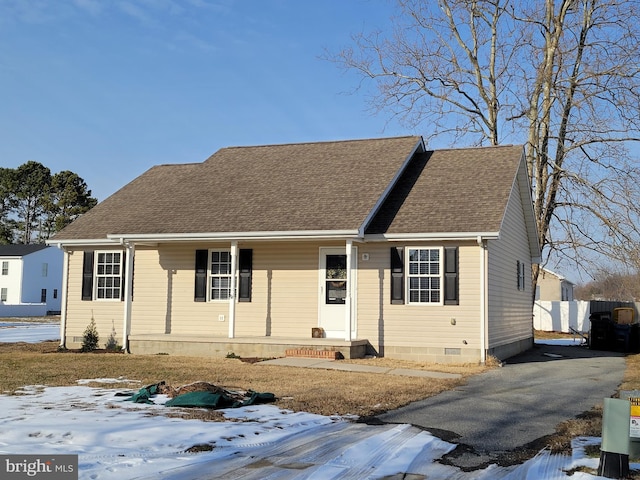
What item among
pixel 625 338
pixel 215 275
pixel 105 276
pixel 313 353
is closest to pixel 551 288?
pixel 625 338

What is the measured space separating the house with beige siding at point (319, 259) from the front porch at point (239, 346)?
0.11 feet

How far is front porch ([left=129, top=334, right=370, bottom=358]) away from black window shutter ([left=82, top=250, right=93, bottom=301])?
93.8 inches

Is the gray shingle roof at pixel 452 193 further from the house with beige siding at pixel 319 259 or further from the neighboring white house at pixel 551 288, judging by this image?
the neighboring white house at pixel 551 288

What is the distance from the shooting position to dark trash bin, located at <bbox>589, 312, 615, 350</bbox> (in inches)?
861

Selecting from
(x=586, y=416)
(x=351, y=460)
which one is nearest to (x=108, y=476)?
(x=351, y=460)

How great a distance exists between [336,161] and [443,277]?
5.53 m

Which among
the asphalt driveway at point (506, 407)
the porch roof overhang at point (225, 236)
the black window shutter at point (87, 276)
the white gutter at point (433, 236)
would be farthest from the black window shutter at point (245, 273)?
the asphalt driveway at point (506, 407)

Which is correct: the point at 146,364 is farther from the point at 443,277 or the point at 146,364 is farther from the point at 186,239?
the point at 443,277

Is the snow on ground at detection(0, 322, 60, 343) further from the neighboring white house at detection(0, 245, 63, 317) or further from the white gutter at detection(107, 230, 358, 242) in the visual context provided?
the neighboring white house at detection(0, 245, 63, 317)

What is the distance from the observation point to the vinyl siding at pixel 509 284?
1568 centimetres

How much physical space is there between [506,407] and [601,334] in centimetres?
1440

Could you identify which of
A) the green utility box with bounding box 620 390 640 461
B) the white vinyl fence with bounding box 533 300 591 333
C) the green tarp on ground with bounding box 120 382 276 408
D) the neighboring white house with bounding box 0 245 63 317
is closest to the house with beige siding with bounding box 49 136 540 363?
the green tarp on ground with bounding box 120 382 276 408

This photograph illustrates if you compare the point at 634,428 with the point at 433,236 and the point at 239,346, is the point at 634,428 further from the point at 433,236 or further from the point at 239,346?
the point at 239,346

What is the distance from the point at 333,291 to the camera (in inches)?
634
